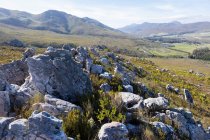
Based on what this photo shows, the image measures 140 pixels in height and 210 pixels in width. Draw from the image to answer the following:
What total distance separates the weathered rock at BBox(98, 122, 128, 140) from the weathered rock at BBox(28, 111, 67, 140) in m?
1.89

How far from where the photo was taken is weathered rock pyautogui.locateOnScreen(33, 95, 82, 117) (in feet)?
42.2

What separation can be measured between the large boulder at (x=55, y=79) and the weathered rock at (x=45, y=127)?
479 centimetres

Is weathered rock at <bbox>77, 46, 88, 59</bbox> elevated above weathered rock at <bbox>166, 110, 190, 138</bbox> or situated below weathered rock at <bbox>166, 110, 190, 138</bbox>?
above

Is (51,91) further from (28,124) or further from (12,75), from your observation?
(28,124)

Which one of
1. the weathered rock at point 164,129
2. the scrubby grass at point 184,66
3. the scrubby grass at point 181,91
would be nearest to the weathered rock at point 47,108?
the weathered rock at point 164,129

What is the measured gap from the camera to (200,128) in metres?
17.9

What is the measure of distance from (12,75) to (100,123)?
7543 millimetres

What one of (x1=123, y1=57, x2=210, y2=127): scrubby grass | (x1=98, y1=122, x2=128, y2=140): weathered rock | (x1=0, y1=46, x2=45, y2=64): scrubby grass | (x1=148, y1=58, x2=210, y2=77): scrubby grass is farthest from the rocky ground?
(x1=148, y1=58, x2=210, y2=77): scrubby grass

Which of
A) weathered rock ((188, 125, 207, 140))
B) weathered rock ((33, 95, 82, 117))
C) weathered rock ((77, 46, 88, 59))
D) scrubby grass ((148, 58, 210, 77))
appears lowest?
scrubby grass ((148, 58, 210, 77))

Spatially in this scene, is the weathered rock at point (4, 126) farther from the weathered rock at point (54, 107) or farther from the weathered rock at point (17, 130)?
the weathered rock at point (54, 107)

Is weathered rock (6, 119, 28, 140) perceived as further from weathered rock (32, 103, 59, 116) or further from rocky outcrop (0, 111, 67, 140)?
weathered rock (32, 103, 59, 116)

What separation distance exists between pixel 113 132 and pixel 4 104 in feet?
13.7

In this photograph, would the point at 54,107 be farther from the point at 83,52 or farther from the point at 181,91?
the point at 181,91

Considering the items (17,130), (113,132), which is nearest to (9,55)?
(113,132)
